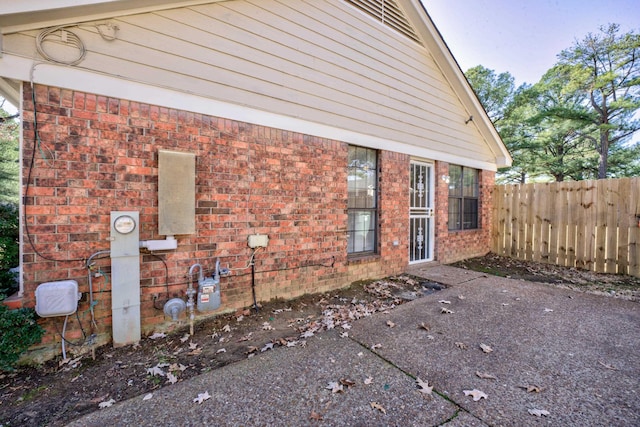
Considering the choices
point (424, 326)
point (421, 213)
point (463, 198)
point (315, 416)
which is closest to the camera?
point (315, 416)

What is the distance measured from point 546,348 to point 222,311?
3745 mm

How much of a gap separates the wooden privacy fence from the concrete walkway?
128 inches

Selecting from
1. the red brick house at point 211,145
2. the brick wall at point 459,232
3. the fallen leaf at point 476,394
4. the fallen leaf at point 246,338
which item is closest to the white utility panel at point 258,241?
the red brick house at point 211,145

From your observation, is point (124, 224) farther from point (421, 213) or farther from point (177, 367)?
point (421, 213)

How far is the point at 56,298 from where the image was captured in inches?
97.0

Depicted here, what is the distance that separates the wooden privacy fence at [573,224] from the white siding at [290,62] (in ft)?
10.4

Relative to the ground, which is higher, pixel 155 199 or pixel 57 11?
pixel 57 11

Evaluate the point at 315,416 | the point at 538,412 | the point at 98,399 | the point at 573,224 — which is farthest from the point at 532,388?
the point at 573,224

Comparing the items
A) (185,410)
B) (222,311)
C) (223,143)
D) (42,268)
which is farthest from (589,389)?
(42,268)

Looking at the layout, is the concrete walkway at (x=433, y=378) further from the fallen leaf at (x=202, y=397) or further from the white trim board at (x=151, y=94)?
the white trim board at (x=151, y=94)

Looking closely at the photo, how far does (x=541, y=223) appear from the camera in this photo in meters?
7.13

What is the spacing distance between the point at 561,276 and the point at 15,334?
8.71m

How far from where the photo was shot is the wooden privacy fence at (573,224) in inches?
229

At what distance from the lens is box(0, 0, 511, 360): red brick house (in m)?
2.62
